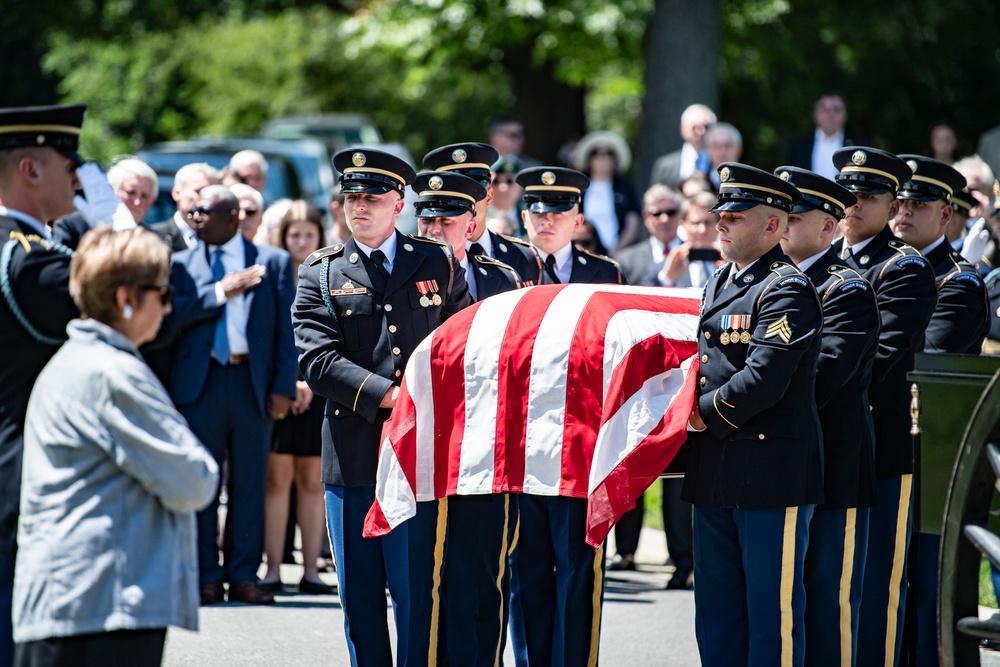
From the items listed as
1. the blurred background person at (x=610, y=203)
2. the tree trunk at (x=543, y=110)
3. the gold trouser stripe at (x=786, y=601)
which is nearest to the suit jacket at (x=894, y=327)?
the gold trouser stripe at (x=786, y=601)

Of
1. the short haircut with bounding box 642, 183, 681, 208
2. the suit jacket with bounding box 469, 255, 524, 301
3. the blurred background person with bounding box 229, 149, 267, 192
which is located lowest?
the suit jacket with bounding box 469, 255, 524, 301

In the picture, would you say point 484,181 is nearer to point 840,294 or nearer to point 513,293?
point 513,293

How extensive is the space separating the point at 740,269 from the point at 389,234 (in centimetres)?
137

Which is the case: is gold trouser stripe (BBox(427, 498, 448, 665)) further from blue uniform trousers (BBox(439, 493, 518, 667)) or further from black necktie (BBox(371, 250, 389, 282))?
black necktie (BBox(371, 250, 389, 282))

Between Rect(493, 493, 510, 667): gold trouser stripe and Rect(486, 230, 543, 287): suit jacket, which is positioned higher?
Rect(486, 230, 543, 287): suit jacket

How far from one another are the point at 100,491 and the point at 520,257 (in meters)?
3.41

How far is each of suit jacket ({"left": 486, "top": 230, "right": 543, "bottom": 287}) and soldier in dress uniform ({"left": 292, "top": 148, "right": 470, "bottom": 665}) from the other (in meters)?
1.05

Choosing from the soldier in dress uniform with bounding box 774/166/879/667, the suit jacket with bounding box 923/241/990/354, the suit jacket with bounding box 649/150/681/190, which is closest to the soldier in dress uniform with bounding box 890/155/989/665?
the suit jacket with bounding box 923/241/990/354

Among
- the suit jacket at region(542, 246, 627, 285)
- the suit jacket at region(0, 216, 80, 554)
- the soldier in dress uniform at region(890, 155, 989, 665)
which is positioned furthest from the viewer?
the suit jacket at region(542, 246, 627, 285)

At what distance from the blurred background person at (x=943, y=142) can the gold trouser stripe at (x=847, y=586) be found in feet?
22.5

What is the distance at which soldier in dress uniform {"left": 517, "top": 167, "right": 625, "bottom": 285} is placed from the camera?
700 cm

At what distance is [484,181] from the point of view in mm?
6930

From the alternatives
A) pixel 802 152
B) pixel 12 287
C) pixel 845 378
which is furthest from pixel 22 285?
pixel 802 152

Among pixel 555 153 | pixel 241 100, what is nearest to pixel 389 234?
pixel 555 153
